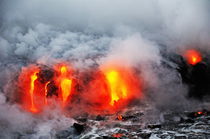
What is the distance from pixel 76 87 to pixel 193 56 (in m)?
30.9

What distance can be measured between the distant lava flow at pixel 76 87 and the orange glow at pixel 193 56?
16.1m

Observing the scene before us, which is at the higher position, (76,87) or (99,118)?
(76,87)

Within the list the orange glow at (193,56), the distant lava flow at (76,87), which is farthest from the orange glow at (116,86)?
the orange glow at (193,56)

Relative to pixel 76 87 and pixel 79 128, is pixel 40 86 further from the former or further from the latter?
pixel 79 128

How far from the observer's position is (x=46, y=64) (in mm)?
46000

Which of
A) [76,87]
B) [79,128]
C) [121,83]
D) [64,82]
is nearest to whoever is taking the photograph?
[79,128]

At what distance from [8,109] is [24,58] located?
25045 mm

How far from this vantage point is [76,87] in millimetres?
41875

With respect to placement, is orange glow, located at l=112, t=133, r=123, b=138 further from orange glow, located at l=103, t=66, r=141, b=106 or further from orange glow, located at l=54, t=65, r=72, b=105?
orange glow, located at l=54, t=65, r=72, b=105

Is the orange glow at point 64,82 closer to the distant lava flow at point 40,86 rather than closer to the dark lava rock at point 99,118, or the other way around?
the distant lava flow at point 40,86

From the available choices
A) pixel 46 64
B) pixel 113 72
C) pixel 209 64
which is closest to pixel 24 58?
pixel 46 64

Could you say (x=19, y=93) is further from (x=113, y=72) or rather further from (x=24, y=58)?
(x=113, y=72)

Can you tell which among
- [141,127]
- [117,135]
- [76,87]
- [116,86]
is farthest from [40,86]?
[141,127]

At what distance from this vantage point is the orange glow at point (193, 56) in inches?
2012
